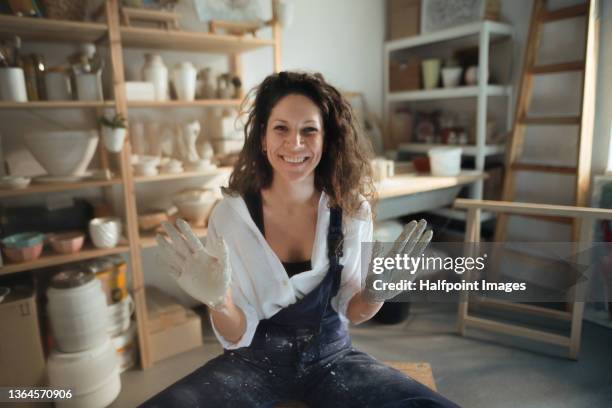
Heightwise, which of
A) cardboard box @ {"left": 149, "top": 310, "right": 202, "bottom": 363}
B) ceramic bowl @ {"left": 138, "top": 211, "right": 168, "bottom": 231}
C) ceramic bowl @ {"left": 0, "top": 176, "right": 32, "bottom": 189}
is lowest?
cardboard box @ {"left": 149, "top": 310, "right": 202, "bottom": 363}

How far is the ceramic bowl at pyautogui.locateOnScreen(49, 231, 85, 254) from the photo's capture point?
1912mm

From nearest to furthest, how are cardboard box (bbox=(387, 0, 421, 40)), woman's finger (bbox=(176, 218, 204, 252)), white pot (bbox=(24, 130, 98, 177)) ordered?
woman's finger (bbox=(176, 218, 204, 252))
white pot (bbox=(24, 130, 98, 177))
cardboard box (bbox=(387, 0, 421, 40))

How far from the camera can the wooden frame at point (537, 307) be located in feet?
6.30

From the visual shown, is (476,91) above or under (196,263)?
above

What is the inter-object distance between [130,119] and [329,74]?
149 centimetres

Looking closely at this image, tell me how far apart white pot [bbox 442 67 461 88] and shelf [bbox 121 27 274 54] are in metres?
1.30

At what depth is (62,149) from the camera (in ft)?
6.13

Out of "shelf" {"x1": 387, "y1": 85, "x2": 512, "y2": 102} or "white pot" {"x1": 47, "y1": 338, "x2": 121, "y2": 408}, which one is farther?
"shelf" {"x1": 387, "y1": 85, "x2": 512, "y2": 102}

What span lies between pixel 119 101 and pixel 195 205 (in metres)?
0.61

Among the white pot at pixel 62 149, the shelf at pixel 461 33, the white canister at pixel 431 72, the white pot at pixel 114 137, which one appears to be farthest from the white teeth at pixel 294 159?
the white canister at pixel 431 72

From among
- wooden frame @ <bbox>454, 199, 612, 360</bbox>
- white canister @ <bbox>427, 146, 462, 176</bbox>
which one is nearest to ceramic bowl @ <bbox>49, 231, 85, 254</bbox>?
wooden frame @ <bbox>454, 199, 612, 360</bbox>

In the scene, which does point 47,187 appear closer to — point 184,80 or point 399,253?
point 184,80

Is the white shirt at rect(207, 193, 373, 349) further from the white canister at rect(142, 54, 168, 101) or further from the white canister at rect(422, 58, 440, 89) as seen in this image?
the white canister at rect(422, 58, 440, 89)

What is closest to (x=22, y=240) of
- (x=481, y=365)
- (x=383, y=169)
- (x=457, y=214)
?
(x=383, y=169)
